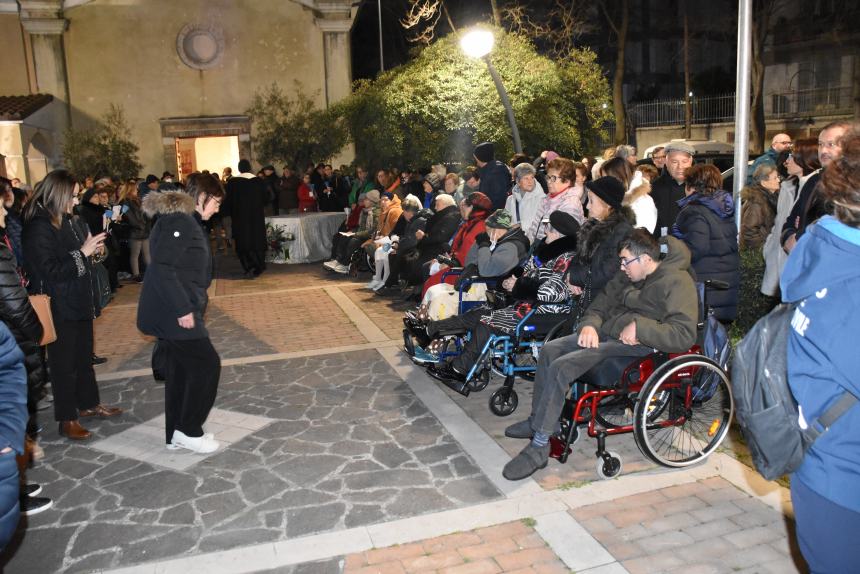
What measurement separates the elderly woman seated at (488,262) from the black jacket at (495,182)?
2.42 meters

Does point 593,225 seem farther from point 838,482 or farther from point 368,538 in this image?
point 838,482

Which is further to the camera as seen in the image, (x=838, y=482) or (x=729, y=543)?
(x=729, y=543)

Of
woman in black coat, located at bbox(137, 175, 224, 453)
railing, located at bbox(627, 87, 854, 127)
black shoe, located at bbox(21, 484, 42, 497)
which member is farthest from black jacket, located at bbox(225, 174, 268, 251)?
railing, located at bbox(627, 87, 854, 127)

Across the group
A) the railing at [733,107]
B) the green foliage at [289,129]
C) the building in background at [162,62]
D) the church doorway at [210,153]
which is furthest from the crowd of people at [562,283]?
the railing at [733,107]

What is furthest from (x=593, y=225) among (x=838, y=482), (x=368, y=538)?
(x=838, y=482)

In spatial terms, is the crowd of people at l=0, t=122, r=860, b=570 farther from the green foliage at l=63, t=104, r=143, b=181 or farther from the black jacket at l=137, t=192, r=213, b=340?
the green foliage at l=63, t=104, r=143, b=181

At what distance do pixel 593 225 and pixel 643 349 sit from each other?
965 mm

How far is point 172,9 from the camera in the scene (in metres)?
20.3

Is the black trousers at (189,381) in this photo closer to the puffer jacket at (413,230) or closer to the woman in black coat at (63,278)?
A: the woman in black coat at (63,278)

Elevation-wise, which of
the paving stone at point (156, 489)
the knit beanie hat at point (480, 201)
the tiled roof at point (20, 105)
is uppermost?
the tiled roof at point (20, 105)

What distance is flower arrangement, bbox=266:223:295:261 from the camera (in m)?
14.1

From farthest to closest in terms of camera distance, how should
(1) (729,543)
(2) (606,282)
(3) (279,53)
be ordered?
(3) (279,53) → (2) (606,282) → (1) (729,543)

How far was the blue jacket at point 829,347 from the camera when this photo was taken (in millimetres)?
1996

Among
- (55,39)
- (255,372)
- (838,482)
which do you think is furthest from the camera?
(55,39)
